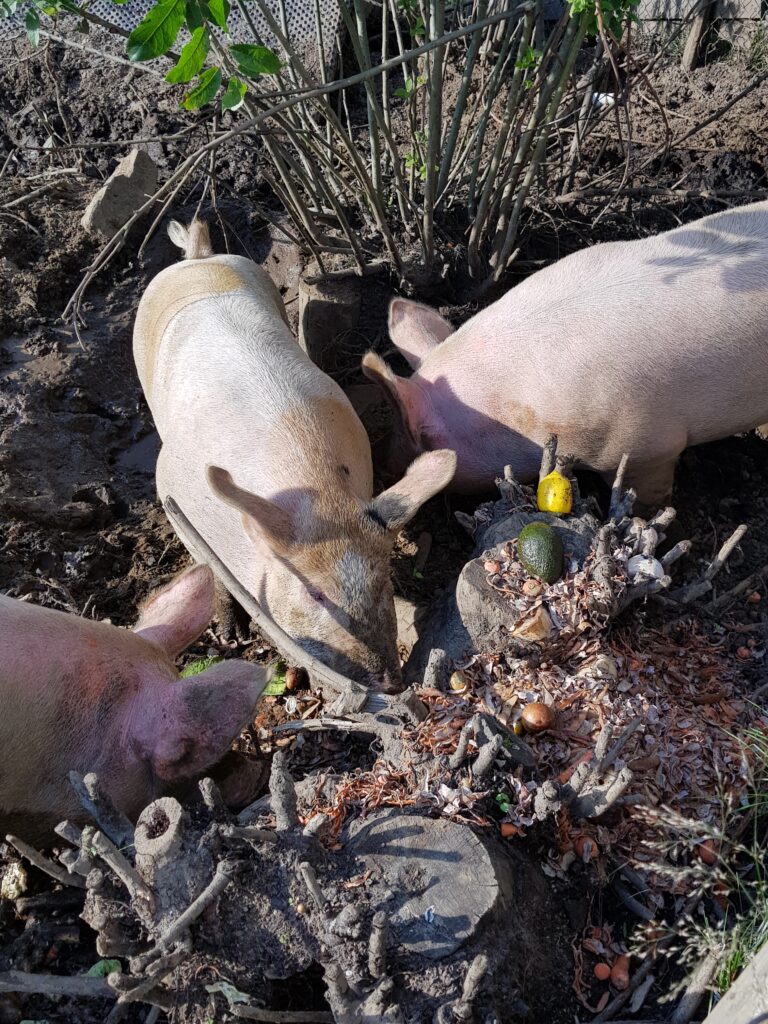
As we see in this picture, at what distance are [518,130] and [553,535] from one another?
8.59ft

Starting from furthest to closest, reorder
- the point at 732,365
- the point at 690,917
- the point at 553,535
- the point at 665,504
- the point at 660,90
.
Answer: the point at 660,90
the point at 665,504
the point at 732,365
the point at 553,535
the point at 690,917

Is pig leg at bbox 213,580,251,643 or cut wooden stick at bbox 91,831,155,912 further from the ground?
cut wooden stick at bbox 91,831,155,912

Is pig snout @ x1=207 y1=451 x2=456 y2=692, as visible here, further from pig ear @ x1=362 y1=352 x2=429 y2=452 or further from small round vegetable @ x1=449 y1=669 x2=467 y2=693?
pig ear @ x1=362 y1=352 x2=429 y2=452

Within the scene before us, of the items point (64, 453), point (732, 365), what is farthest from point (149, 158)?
point (732, 365)

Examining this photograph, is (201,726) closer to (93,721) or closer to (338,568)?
(93,721)

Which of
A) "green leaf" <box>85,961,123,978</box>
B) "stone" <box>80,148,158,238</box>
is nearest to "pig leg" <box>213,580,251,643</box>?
"green leaf" <box>85,961,123,978</box>

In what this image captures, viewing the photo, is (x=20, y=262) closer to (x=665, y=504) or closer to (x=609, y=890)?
(x=665, y=504)

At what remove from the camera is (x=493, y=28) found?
195 inches

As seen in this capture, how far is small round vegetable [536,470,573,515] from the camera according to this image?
11.2ft

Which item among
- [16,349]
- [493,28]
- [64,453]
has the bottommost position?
[64,453]

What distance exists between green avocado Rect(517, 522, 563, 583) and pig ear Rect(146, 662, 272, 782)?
3.47 ft

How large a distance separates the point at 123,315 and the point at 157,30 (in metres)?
3.23

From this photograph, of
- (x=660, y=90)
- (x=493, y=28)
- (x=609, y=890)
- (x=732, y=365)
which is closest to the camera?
(x=609, y=890)

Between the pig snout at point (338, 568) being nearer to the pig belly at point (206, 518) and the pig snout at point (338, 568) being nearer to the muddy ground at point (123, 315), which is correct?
the pig belly at point (206, 518)
